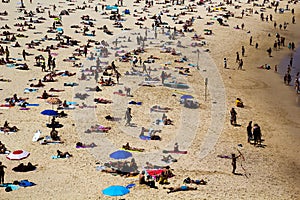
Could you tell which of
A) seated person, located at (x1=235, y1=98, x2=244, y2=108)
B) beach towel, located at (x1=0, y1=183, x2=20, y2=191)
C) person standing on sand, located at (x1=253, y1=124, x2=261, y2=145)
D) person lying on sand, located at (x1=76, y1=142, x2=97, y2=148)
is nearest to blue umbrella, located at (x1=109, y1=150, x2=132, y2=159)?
person lying on sand, located at (x1=76, y1=142, x2=97, y2=148)

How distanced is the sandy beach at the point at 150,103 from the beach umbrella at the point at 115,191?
0.26m

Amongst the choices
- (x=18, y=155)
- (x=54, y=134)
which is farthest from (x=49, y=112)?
(x=18, y=155)

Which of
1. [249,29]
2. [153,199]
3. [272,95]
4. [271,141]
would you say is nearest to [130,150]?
[153,199]

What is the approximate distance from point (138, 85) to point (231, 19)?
96.7ft

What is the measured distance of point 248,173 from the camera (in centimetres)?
2011

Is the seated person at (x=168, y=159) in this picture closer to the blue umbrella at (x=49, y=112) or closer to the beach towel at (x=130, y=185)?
the beach towel at (x=130, y=185)

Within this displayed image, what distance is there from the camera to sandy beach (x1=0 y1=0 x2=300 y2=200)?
63.1 feet

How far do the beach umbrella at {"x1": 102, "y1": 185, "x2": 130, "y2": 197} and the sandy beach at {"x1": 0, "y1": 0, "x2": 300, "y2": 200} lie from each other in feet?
0.87

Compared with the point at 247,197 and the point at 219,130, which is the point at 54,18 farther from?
the point at 247,197

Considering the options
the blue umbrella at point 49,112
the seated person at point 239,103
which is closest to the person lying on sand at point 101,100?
the blue umbrella at point 49,112

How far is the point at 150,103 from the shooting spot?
28.8m

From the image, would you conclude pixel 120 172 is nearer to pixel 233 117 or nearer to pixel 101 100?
pixel 233 117

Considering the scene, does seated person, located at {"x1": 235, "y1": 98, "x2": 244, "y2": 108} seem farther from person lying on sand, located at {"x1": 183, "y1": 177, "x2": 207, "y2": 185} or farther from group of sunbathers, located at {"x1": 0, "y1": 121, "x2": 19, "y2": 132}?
group of sunbathers, located at {"x1": 0, "y1": 121, "x2": 19, "y2": 132}

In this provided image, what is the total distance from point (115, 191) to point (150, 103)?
1195cm
